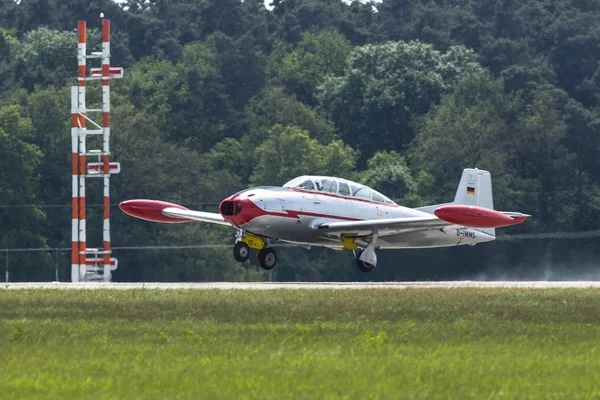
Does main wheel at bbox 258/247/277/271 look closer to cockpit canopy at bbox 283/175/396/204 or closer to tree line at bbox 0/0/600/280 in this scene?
cockpit canopy at bbox 283/175/396/204

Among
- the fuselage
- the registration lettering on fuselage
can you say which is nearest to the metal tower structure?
the fuselage

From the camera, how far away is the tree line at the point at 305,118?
237 ft

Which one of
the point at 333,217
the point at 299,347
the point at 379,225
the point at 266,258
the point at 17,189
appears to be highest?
the point at 333,217

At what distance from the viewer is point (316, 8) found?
403 feet

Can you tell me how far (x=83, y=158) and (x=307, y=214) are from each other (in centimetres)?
1475

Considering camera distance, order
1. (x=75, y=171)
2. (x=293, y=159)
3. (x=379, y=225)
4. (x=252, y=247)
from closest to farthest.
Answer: (x=252, y=247)
(x=379, y=225)
(x=75, y=171)
(x=293, y=159)

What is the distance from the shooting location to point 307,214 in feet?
112

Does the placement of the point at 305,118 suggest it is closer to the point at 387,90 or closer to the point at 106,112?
the point at 387,90

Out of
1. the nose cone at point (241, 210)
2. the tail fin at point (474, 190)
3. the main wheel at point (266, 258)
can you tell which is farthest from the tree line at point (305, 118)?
the nose cone at point (241, 210)

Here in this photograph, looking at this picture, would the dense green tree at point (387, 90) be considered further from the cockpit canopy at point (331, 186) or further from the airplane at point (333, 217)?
the cockpit canopy at point (331, 186)

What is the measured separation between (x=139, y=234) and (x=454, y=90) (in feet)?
90.3

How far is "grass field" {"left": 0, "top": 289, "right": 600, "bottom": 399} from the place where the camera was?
14.9m

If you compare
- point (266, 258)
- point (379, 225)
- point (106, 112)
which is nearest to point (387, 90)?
point (106, 112)

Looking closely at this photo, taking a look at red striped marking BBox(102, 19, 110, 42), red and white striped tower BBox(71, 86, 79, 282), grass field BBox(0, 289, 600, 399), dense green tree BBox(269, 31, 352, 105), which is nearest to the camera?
grass field BBox(0, 289, 600, 399)
